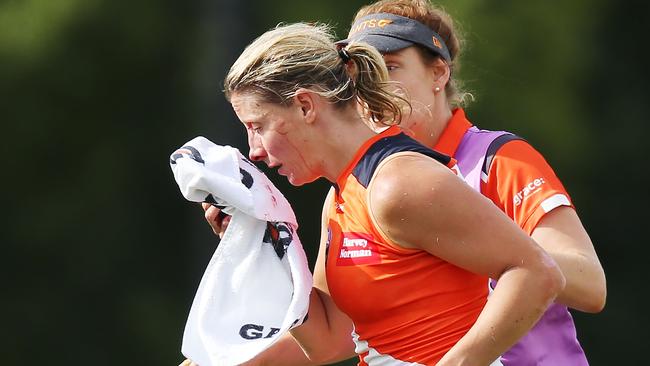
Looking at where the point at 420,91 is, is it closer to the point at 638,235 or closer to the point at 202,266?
the point at 202,266

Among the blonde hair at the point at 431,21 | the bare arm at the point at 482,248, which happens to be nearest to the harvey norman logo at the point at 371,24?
the blonde hair at the point at 431,21

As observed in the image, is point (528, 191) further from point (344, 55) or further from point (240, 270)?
point (240, 270)

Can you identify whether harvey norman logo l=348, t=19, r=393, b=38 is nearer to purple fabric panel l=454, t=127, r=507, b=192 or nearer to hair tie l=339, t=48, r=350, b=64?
purple fabric panel l=454, t=127, r=507, b=192

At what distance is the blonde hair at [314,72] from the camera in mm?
2287

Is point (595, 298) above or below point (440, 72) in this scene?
below

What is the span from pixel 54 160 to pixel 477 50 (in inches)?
105

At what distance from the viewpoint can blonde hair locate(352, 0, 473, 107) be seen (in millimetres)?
3080

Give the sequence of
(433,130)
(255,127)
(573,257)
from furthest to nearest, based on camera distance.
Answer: (433,130)
(573,257)
(255,127)

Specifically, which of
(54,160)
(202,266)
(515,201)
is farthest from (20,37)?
(515,201)

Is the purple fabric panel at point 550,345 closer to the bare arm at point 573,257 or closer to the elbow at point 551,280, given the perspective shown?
the bare arm at point 573,257

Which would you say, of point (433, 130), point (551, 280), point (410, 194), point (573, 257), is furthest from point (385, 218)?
point (433, 130)

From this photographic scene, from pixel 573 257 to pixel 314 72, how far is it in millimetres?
697

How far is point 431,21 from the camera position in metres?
3.11

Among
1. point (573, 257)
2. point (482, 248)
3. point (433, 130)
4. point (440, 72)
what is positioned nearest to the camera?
point (482, 248)
